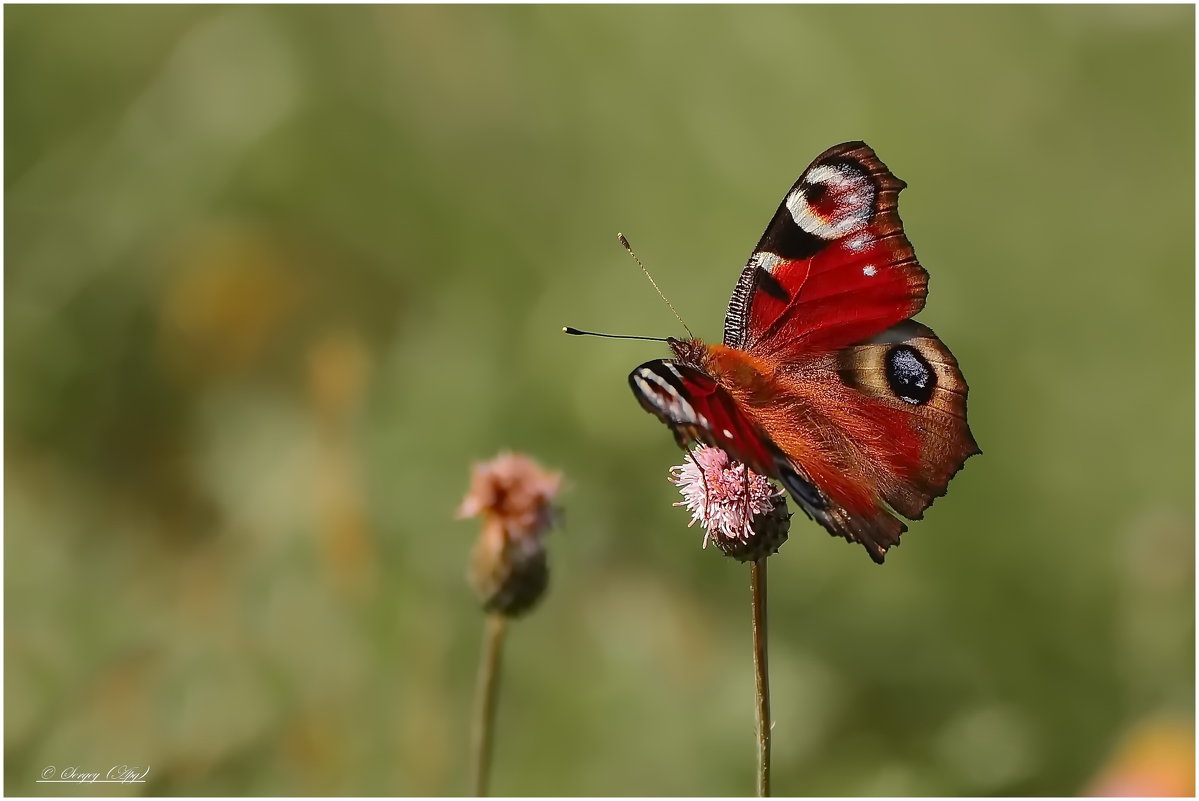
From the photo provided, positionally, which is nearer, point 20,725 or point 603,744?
point 20,725

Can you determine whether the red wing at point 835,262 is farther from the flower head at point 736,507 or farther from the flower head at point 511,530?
the flower head at point 511,530

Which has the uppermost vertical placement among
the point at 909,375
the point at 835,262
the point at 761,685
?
the point at 835,262

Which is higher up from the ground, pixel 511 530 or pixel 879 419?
pixel 879 419

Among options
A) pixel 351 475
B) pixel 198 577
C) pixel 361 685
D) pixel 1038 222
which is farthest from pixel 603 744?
pixel 1038 222

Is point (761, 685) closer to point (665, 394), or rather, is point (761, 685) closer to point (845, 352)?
point (665, 394)

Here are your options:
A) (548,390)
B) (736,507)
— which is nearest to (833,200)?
(736,507)

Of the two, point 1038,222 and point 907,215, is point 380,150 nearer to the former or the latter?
point 907,215

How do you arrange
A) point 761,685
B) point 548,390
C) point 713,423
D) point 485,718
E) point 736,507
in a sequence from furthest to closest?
point 548,390
point 485,718
point 736,507
point 713,423
point 761,685
